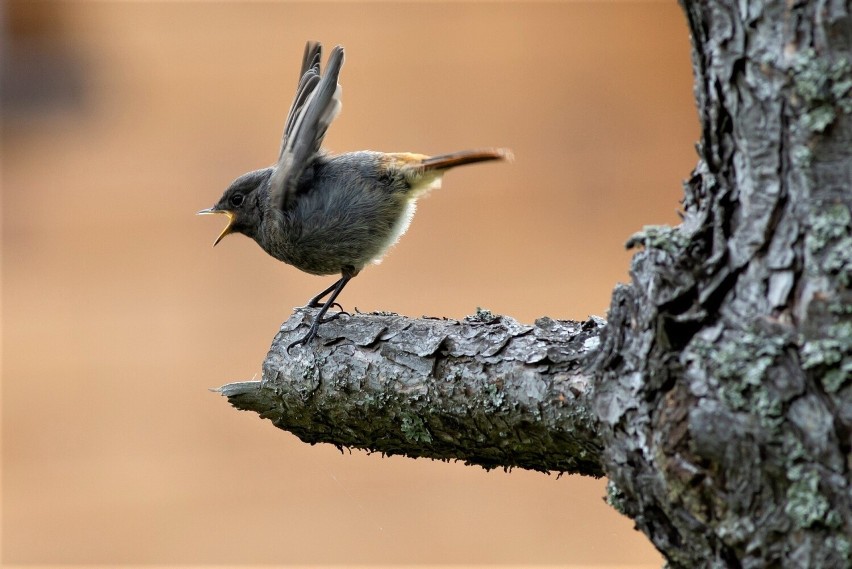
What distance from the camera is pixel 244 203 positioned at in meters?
3.87

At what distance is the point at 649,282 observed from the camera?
184cm

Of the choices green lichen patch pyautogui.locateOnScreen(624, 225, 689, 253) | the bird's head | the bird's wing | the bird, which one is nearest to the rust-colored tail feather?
the bird

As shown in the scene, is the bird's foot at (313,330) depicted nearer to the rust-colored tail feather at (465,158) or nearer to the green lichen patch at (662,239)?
the rust-colored tail feather at (465,158)

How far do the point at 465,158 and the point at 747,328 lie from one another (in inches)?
61.7

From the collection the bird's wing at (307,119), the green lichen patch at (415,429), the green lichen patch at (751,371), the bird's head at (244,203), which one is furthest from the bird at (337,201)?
the green lichen patch at (751,371)

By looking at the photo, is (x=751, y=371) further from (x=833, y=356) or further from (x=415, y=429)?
(x=415, y=429)

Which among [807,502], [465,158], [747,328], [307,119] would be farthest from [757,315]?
[307,119]

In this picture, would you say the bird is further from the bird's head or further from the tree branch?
the tree branch

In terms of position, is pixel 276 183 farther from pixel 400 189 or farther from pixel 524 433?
pixel 524 433

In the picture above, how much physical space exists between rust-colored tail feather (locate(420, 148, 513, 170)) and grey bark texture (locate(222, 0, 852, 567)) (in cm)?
96

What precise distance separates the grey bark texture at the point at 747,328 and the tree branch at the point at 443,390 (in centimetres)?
11

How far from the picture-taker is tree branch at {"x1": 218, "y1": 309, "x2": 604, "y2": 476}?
2.17 meters

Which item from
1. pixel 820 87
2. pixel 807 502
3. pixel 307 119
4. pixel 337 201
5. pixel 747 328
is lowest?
pixel 807 502

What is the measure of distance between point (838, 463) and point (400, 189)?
2.25 metres
